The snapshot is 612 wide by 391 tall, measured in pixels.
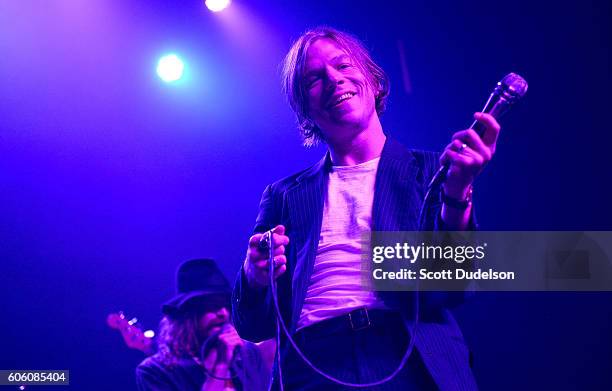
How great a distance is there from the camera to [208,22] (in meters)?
4.14

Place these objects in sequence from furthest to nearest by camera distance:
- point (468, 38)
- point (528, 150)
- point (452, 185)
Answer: point (468, 38)
point (528, 150)
point (452, 185)

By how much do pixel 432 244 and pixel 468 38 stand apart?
2.51 meters

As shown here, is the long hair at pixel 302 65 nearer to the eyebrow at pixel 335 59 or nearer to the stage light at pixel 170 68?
the eyebrow at pixel 335 59

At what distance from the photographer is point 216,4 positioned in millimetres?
4090

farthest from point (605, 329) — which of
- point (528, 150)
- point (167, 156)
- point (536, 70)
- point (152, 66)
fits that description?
point (152, 66)

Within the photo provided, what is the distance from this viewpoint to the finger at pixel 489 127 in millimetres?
1079

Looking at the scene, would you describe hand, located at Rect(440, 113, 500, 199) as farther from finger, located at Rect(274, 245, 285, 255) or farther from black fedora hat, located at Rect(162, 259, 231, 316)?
black fedora hat, located at Rect(162, 259, 231, 316)

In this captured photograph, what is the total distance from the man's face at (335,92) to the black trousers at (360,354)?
2.01 feet

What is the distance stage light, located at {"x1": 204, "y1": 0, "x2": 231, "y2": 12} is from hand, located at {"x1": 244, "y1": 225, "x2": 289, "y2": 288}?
9.98 feet

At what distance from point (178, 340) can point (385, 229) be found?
2.54 meters

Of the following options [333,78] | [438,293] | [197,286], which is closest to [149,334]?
[197,286]

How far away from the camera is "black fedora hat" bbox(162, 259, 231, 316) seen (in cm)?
365

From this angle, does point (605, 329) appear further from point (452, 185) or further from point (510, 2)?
point (452, 185)

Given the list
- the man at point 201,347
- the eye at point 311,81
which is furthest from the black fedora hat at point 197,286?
the eye at point 311,81
